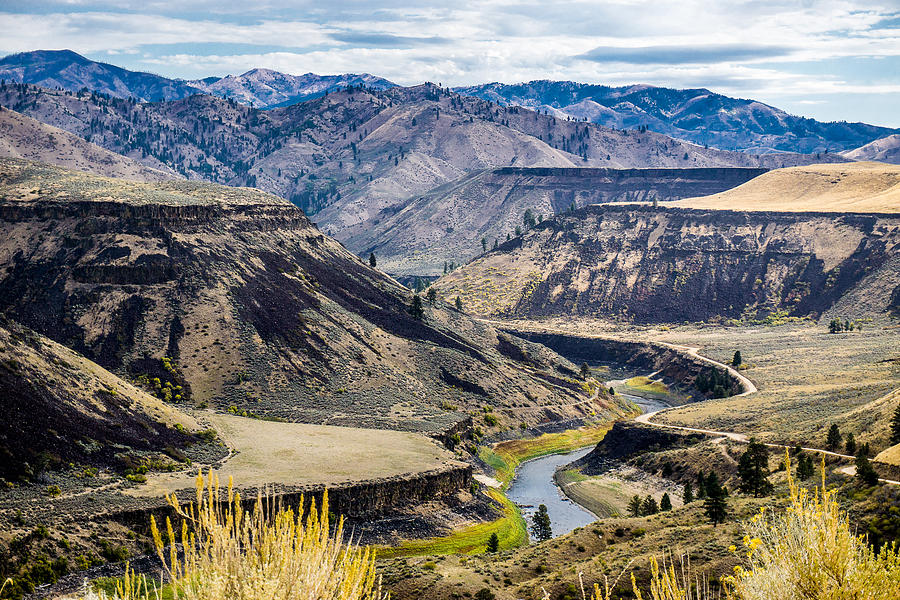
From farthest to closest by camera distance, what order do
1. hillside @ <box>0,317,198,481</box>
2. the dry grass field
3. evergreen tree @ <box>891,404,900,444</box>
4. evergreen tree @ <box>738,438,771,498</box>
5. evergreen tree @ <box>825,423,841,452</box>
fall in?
1. the dry grass field
2. evergreen tree @ <box>825,423,841,452</box>
3. evergreen tree @ <box>738,438,771,498</box>
4. hillside @ <box>0,317,198,481</box>
5. evergreen tree @ <box>891,404,900,444</box>

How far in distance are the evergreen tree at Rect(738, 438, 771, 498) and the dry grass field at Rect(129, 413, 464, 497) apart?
28326 millimetres

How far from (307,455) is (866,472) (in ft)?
159

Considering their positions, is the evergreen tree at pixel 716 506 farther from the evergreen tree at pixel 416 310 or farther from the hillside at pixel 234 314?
the evergreen tree at pixel 416 310

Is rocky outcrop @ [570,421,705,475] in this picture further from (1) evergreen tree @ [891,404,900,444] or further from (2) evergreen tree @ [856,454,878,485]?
(2) evergreen tree @ [856,454,878,485]

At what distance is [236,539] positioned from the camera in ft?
78.7

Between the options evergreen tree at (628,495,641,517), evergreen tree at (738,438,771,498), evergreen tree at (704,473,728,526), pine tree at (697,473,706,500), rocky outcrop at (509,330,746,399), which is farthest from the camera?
rocky outcrop at (509,330,746,399)

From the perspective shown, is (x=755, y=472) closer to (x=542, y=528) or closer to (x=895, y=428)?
(x=895, y=428)

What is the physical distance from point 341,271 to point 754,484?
88741mm

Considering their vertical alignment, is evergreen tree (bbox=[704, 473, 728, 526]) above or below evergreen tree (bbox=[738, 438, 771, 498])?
above

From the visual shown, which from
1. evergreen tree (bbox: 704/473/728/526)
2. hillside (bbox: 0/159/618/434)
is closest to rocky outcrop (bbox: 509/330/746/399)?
hillside (bbox: 0/159/618/434)

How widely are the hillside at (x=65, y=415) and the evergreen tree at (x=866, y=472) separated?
2067 inches

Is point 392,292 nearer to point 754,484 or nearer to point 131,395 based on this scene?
point 131,395

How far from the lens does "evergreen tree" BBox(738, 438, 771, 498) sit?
7294 cm

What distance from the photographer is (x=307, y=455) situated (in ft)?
295
